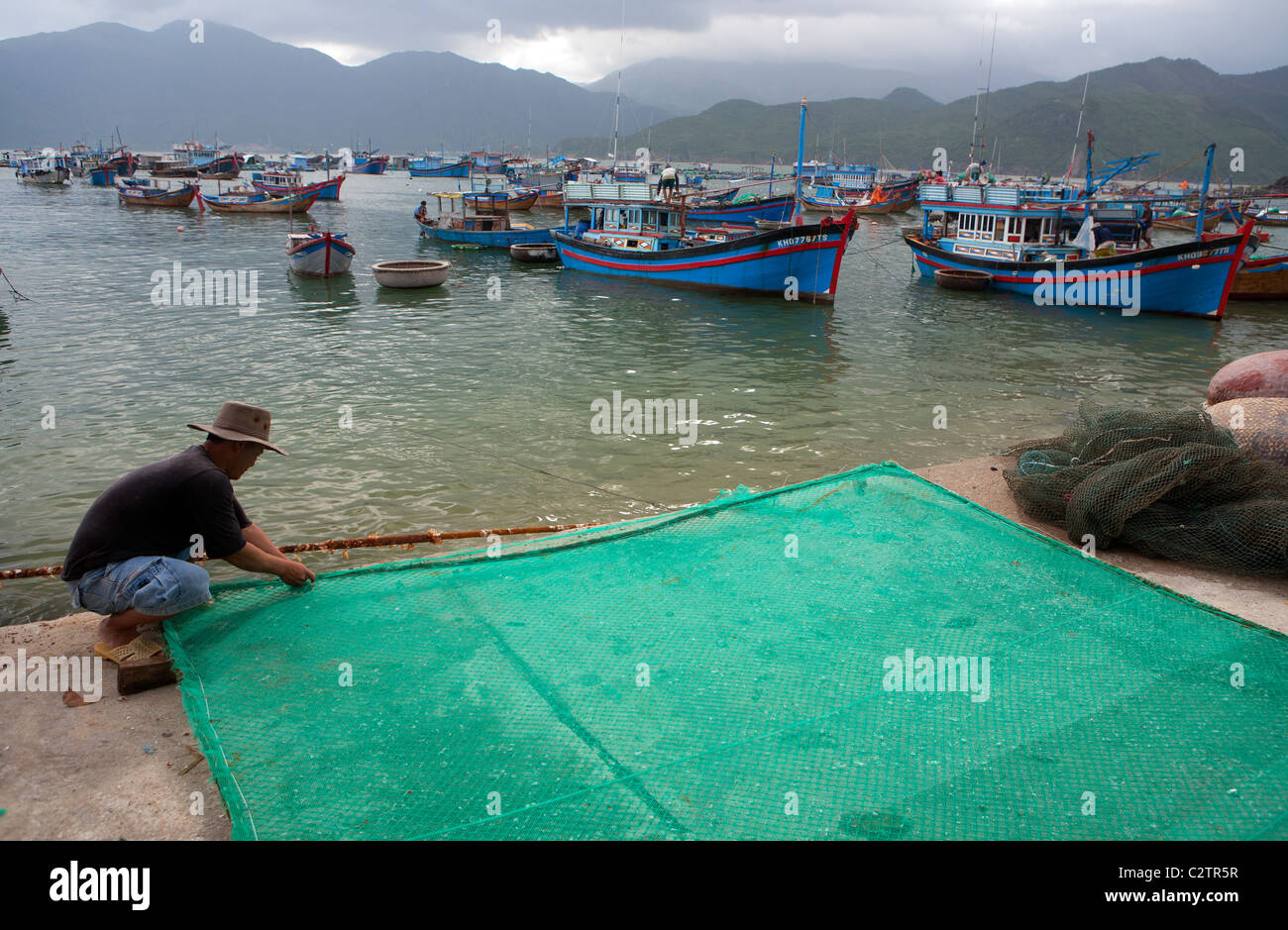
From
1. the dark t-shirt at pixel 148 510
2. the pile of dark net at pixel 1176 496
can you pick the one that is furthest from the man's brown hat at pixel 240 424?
the pile of dark net at pixel 1176 496

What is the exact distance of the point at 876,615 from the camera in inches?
170

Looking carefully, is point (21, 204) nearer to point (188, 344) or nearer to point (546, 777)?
point (188, 344)

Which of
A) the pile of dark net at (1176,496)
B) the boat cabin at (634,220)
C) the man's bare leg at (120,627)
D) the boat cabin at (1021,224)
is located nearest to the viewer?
the man's bare leg at (120,627)

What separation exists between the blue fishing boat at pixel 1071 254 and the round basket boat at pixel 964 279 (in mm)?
177

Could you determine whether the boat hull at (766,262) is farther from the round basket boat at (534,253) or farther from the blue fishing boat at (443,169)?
the blue fishing boat at (443,169)

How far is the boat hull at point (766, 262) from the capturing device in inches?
897

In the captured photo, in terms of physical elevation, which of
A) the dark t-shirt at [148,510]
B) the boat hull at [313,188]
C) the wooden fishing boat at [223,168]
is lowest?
the dark t-shirt at [148,510]

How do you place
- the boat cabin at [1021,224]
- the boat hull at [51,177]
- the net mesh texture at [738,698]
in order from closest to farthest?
the net mesh texture at [738,698] → the boat cabin at [1021,224] → the boat hull at [51,177]

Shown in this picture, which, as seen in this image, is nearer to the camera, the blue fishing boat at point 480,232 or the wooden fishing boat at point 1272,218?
the blue fishing boat at point 480,232

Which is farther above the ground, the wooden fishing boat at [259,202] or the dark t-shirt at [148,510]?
the wooden fishing boat at [259,202]

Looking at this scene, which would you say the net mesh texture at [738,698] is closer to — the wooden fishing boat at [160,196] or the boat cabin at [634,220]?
the boat cabin at [634,220]

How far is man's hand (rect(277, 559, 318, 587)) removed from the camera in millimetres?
4379

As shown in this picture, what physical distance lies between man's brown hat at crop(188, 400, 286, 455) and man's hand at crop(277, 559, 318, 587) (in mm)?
715
